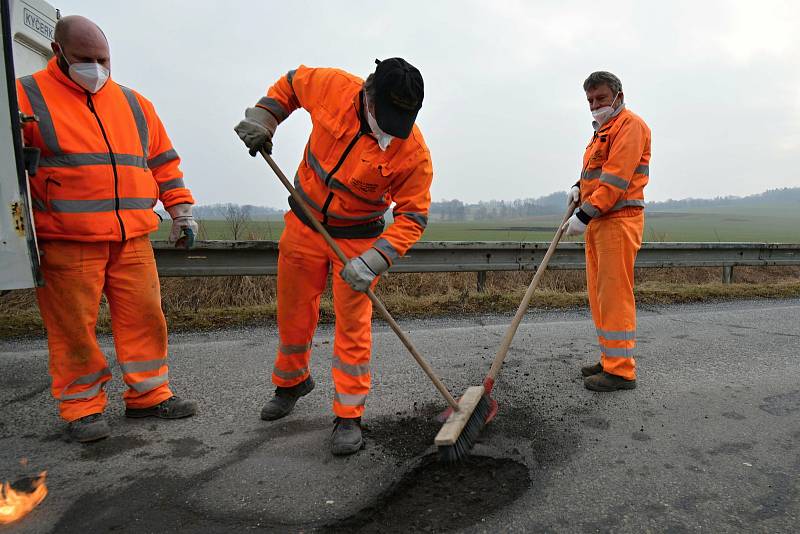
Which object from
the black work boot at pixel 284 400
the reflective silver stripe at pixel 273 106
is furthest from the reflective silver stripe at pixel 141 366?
the reflective silver stripe at pixel 273 106

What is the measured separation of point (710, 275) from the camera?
31.7ft

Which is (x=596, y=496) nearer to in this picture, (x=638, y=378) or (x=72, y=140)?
(x=638, y=378)

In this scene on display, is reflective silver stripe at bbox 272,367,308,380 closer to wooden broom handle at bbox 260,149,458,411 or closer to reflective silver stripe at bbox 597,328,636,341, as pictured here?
wooden broom handle at bbox 260,149,458,411

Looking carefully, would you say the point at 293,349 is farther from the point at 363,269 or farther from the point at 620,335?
the point at 620,335

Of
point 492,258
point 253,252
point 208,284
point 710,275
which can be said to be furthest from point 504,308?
point 710,275

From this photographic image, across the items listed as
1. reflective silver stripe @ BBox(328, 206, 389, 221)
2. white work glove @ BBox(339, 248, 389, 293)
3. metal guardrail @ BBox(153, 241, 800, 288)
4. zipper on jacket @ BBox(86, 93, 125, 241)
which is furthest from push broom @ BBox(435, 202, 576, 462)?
metal guardrail @ BBox(153, 241, 800, 288)

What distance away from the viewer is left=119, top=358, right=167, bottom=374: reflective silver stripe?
2891 mm

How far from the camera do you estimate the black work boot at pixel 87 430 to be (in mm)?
2600

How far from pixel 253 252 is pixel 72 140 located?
2.83 meters

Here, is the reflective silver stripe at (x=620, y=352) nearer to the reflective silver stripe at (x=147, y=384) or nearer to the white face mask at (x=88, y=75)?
the reflective silver stripe at (x=147, y=384)

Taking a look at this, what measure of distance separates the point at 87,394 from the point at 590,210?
3231 mm

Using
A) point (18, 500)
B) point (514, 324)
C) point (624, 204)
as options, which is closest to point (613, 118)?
point (624, 204)

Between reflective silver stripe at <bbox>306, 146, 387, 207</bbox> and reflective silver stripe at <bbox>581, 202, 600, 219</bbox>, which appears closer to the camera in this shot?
reflective silver stripe at <bbox>306, 146, 387, 207</bbox>

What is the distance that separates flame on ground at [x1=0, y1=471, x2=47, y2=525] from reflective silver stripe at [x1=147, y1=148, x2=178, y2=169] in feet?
5.67
